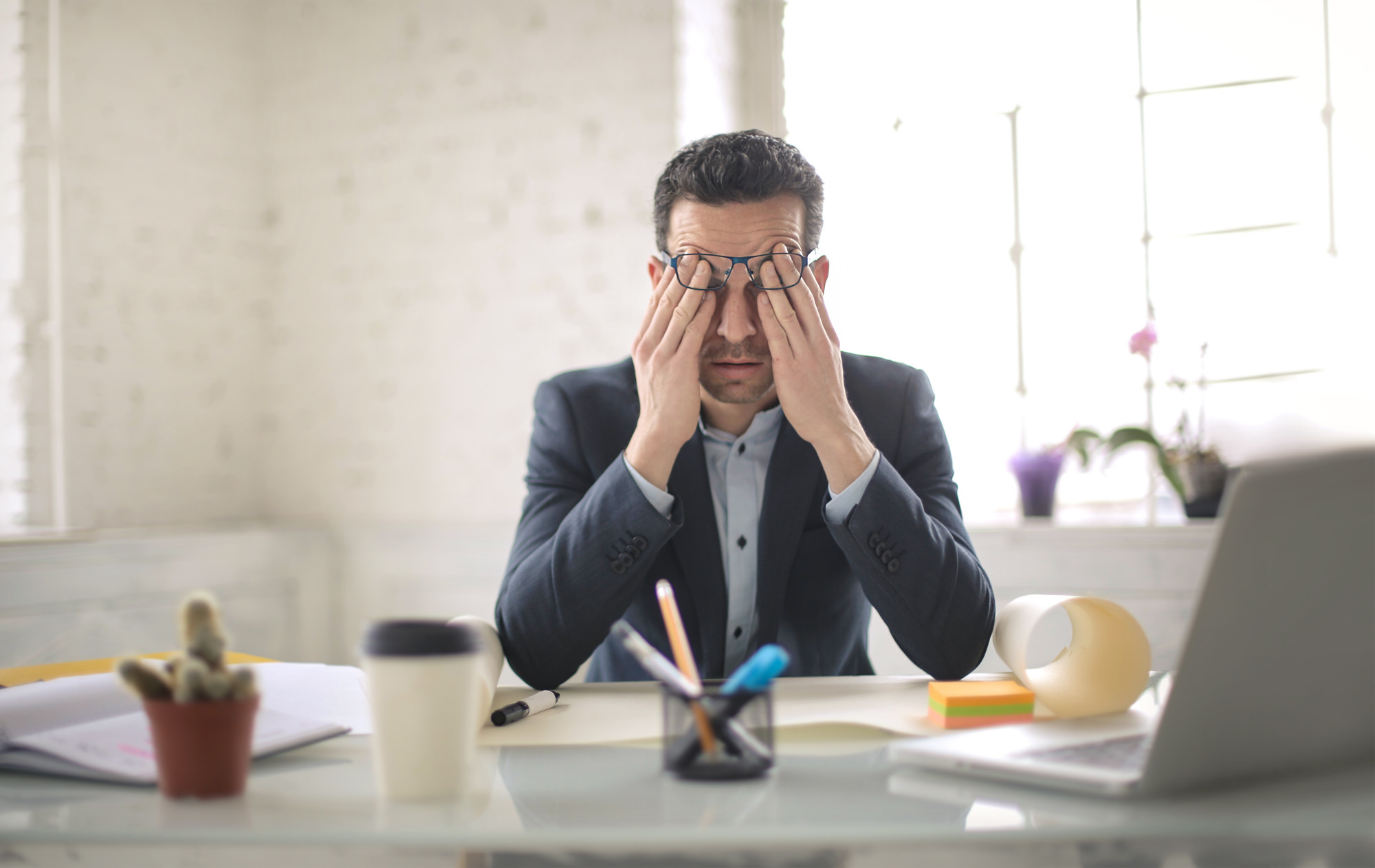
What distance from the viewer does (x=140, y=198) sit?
2.82m

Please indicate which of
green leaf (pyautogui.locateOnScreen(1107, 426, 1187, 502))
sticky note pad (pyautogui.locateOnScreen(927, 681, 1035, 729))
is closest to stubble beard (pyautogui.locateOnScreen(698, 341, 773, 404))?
sticky note pad (pyautogui.locateOnScreen(927, 681, 1035, 729))

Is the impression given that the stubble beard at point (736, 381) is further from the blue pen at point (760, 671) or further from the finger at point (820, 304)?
the blue pen at point (760, 671)

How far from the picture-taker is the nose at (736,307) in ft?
4.77

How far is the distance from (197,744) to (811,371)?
0.93m

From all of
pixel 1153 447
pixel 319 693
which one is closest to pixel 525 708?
pixel 319 693

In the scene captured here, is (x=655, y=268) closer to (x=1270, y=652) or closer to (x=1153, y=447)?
(x=1270, y=652)

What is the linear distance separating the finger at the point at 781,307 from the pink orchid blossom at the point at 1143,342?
1.40 m

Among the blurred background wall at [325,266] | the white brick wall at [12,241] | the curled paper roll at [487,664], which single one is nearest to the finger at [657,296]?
the curled paper roll at [487,664]

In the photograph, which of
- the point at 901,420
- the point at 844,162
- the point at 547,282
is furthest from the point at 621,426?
the point at 844,162

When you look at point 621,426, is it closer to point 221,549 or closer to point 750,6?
point 221,549

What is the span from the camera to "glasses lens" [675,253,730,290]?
56.2 inches

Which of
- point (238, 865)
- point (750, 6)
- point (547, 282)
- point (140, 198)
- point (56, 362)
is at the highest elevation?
Answer: point (750, 6)

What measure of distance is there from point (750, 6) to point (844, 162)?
1.83 feet

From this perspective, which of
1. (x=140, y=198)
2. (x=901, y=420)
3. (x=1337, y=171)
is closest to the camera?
(x=901, y=420)
